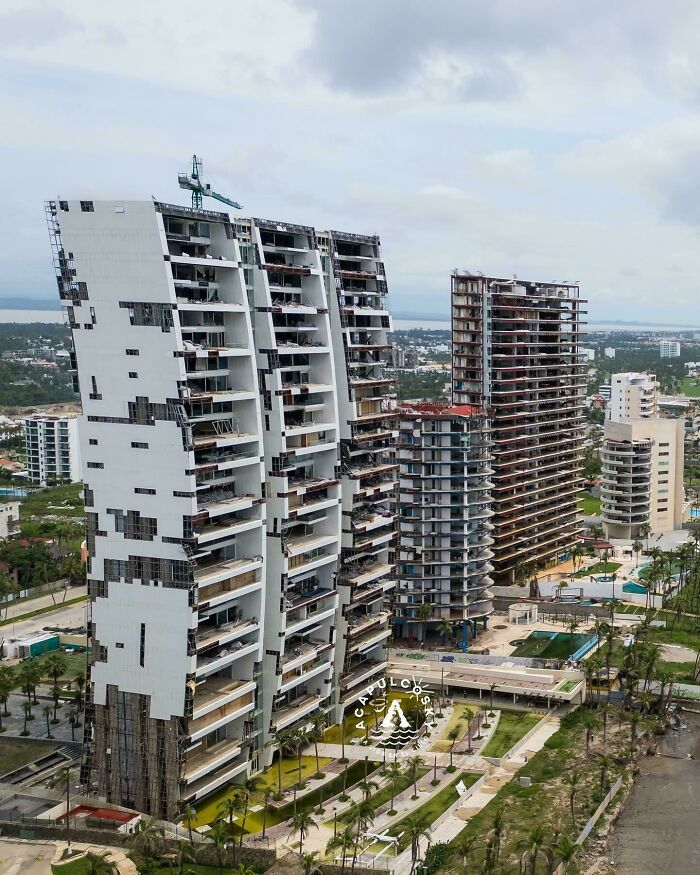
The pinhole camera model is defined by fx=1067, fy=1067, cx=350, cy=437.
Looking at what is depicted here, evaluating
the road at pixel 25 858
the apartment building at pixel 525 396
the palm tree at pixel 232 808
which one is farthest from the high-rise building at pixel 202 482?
the apartment building at pixel 525 396

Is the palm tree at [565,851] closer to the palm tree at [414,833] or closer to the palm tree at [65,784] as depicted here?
the palm tree at [414,833]

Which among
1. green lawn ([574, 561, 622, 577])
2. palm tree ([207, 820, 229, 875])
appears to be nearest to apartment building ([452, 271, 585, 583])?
green lawn ([574, 561, 622, 577])

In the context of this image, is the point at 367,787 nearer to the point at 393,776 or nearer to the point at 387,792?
the point at 393,776

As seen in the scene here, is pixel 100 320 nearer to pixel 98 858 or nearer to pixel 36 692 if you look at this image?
pixel 98 858

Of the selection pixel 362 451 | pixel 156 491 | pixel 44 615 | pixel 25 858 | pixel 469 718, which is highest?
pixel 362 451

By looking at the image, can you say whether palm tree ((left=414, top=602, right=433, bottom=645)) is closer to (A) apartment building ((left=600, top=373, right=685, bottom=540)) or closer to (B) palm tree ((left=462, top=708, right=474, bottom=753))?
(B) palm tree ((left=462, top=708, right=474, bottom=753))

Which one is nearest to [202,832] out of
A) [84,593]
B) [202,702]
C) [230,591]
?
[202,702]

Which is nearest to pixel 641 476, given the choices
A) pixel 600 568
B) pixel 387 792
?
pixel 600 568
